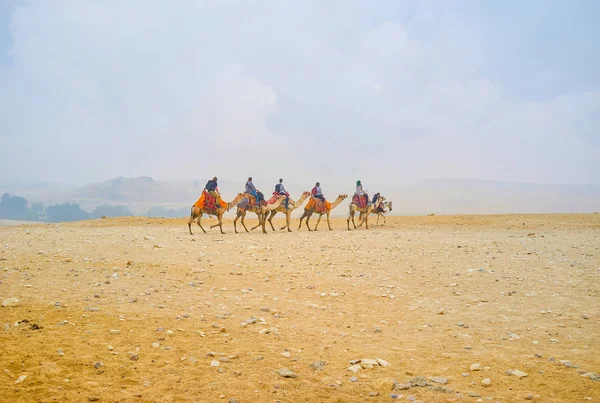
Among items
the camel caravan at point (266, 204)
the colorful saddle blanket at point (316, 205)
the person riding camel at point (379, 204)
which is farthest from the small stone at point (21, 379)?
the person riding camel at point (379, 204)

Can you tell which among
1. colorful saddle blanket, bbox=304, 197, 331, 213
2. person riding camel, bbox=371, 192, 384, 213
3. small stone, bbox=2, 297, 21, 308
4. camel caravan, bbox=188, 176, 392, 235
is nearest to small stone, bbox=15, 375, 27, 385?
small stone, bbox=2, 297, 21, 308

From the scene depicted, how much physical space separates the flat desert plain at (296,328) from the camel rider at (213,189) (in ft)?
27.9

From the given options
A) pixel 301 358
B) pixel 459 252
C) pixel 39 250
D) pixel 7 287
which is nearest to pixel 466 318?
pixel 301 358

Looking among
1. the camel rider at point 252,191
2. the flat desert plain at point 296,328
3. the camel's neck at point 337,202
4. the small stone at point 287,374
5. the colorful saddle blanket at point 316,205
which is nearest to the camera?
the flat desert plain at point 296,328

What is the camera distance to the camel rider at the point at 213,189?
73.7 ft

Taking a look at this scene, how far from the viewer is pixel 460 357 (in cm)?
655

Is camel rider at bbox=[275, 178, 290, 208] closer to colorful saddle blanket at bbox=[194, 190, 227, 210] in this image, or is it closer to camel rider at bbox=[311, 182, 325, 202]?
camel rider at bbox=[311, 182, 325, 202]

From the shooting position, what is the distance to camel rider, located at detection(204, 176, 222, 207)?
22.5 metres

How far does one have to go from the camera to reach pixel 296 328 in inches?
305

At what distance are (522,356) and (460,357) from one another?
0.94 meters

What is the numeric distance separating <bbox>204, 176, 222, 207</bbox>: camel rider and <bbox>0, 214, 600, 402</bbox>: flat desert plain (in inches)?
334

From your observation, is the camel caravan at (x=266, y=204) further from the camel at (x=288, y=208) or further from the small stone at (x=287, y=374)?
the small stone at (x=287, y=374)

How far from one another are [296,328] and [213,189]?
51.7ft

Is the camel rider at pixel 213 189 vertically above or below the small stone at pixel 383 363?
above
